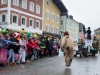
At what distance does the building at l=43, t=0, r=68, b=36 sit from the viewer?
44.3 m

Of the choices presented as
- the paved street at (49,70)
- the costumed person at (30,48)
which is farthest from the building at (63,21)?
the paved street at (49,70)

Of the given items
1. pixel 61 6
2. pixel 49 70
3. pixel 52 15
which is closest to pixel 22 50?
pixel 49 70

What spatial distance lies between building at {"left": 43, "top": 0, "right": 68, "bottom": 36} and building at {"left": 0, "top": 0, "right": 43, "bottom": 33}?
124 inches

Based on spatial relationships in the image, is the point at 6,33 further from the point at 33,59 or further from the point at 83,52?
the point at 83,52

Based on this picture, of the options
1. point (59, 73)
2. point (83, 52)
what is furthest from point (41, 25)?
point (59, 73)

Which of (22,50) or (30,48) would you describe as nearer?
(22,50)

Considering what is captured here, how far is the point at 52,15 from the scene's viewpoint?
4784 centimetres

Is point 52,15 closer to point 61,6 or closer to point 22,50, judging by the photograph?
point 61,6

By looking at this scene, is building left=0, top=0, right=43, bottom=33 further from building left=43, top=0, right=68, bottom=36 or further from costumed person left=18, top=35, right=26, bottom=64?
costumed person left=18, top=35, right=26, bottom=64

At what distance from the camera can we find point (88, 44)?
18562 mm

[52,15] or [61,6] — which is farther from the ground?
[61,6]

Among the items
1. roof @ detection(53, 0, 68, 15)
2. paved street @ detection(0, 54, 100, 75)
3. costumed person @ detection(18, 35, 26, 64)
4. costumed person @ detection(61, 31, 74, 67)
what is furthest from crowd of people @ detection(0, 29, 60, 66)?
roof @ detection(53, 0, 68, 15)

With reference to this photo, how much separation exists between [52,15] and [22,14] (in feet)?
47.7

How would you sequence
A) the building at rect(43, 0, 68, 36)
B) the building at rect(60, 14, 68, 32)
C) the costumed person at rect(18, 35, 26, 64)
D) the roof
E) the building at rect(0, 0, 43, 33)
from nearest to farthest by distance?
the costumed person at rect(18, 35, 26, 64)
the building at rect(0, 0, 43, 33)
the building at rect(43, 0, 68, 36)
the roof
the building at rect(60, 14, 68, 32)
